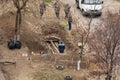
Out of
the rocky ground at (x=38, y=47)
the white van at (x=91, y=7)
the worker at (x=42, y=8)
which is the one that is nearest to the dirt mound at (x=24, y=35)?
the rocky ground at (x=38, y=47)

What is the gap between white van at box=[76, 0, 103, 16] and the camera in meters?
36.8

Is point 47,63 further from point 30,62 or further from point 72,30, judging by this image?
point 72,30

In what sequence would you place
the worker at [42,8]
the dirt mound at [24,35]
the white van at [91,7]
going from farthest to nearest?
the white van at [91,7] < the worker at [42,8] < the dirt mound at [24,35]

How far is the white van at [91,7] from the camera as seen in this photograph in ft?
121

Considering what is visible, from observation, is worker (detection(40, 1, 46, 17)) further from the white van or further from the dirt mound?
the white van

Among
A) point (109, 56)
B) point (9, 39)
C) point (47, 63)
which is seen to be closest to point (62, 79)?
point (47, 63)

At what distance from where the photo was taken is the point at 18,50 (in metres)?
29.3

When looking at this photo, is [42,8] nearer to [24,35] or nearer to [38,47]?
[24,35]

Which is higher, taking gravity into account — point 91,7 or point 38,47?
point 91,7

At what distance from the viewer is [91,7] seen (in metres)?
37.2

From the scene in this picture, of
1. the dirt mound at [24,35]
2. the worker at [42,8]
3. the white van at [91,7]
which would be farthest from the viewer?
the white van at [91,7]

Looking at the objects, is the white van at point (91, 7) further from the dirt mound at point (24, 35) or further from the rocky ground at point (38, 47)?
the dirt mound at point (24, 35)

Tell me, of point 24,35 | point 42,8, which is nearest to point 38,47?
point 24,35

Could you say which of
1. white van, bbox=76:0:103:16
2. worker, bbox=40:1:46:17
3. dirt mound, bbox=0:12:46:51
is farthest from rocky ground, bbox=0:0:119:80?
white van, bbox=76:0:103:16
